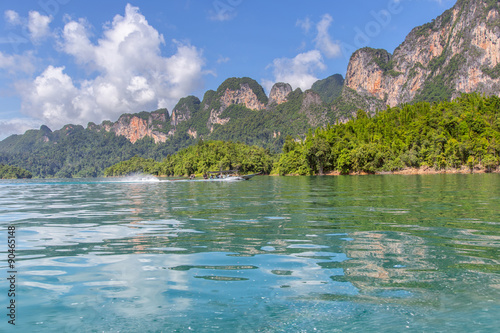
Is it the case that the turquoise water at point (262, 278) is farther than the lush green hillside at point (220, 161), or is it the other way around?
the lush green hillside at point (220, 161)

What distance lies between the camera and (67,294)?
5109 millimetres

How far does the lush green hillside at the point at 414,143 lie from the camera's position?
7700 cm

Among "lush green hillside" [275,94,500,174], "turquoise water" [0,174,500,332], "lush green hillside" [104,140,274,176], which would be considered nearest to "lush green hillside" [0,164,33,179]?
"lush green hillside" [104,140,274,176]

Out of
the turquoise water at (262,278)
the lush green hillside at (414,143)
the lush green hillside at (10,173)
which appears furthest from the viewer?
the lush green hillside at (10,173)

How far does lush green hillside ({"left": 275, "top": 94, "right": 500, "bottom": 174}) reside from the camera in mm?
77000

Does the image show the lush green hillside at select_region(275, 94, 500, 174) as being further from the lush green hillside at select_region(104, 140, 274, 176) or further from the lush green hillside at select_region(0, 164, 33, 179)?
the lush green hillside at select_region(0, 164, 33, 179)

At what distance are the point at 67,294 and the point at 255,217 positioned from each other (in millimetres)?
8264

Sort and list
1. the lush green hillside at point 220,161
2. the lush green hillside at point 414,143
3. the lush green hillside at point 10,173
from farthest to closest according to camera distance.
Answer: the lush green hillside at point 10,173 < the lush green hillside at point 220,161 < the lush green hillside at point 414,143

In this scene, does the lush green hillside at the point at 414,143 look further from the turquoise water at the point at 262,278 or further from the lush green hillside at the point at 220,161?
the turquoise water at the point at 262,278

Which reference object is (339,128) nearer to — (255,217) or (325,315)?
(255,217)

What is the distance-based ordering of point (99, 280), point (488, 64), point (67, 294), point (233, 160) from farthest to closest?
point (488, 64)
point (233, 160)
point (99, 280)
point (67, 294)

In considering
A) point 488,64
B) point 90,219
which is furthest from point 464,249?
point 488,64

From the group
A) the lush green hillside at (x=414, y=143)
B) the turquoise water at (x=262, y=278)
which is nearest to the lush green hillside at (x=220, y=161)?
the lush green hillside at (x=414, y=143)

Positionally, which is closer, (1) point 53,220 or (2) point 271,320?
(2) point 271,320
